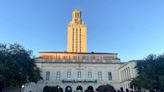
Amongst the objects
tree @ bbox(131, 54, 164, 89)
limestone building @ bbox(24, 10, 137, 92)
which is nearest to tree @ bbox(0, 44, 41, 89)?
tree @ bbox(131, 54, 164, 89)

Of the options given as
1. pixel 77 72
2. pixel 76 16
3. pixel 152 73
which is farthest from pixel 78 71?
pixel 76 16

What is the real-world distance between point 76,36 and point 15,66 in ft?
229

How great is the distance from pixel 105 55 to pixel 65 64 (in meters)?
12.1

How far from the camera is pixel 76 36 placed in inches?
4161

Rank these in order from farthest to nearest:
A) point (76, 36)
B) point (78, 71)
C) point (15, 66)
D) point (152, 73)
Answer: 1. point (76, 36)
2. point (78, 71)
3. point (152, 73)
4. point (15, 66)

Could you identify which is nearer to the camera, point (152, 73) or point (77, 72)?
point (152, 73)

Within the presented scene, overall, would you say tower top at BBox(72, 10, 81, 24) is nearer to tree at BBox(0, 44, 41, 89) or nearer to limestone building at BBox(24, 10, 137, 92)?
limestone building at BBox(24, 10, 137, 92)

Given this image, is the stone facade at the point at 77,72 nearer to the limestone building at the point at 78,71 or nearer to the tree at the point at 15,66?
the limestone building at the point at 78,71

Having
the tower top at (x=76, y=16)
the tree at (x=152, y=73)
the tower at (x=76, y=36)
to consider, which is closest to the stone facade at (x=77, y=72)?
the tree at (x=152, y=73)

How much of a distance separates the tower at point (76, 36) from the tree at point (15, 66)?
61.8 metres

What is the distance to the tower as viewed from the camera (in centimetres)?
10300

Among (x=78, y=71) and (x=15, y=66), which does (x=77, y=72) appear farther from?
(x=15, y=66)

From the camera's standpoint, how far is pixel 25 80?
38.6 metres

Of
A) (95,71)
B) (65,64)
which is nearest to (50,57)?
(65,64)
